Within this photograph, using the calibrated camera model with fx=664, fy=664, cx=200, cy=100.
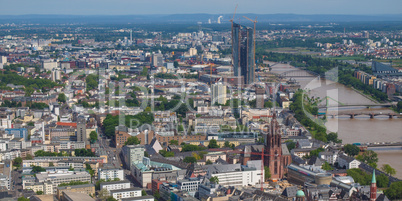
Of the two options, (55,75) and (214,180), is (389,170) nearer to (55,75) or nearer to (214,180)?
(214,180)

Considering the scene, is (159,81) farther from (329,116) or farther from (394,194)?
(394,194)

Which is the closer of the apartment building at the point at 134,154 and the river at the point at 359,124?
the apartment building at the point at 134,154

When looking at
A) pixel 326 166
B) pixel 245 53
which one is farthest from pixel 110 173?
pixel 245 53

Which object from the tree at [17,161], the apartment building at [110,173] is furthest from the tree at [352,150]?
the tree at [17,161]

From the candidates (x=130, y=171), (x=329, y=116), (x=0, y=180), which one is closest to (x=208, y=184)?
(x=130, y=171)

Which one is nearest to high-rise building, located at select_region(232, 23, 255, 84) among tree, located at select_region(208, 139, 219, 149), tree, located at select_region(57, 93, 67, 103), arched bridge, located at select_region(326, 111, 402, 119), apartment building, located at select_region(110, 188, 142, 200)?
arched bridge, located at select_region(326, 111, 402, 119)

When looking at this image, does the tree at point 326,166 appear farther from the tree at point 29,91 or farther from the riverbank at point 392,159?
the tree at point 29,91
